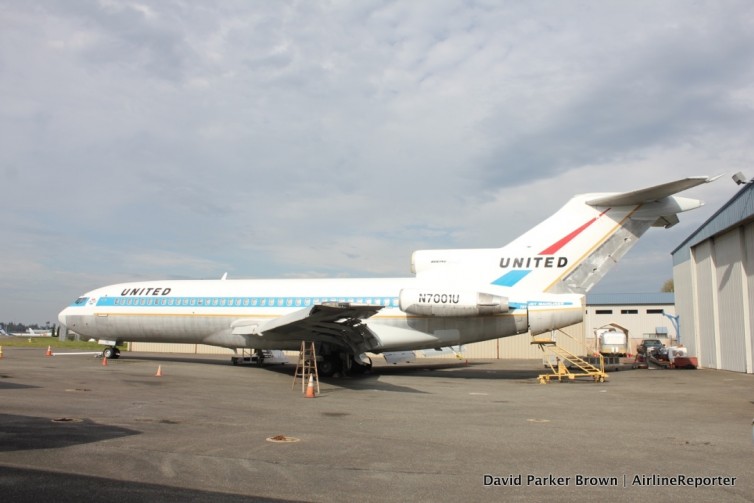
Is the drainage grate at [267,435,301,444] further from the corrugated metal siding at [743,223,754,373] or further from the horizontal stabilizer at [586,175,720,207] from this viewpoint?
the corrugated metal siding at [743,223,754,373]

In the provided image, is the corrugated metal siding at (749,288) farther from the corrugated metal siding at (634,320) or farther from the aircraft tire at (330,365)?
the corrugated metal siding at (634,320)

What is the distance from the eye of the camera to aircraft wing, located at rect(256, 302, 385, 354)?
1606 cm

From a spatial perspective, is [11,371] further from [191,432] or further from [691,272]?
[691,272]

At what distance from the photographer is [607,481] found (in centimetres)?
606

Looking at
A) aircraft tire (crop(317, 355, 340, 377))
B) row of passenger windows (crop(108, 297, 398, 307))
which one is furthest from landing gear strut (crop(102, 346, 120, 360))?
aircraft tire (crop(317, 355, 340, 377))

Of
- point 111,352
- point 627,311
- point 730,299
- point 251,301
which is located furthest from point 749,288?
point 627,311

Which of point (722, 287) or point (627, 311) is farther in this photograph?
point (627, 311)

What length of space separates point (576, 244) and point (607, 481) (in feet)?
43.6

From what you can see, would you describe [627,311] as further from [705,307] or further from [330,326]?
[330,326]

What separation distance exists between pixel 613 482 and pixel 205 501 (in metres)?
4.36

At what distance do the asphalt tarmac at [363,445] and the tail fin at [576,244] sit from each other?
464cm

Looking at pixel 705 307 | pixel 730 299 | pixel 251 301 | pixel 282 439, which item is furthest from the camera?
pixel 705 307

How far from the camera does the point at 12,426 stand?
820 cm

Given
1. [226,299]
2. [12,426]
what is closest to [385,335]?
[226,299]
